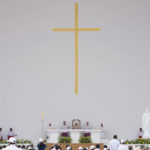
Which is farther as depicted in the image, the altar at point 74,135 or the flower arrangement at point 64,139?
the altar at point 74,135

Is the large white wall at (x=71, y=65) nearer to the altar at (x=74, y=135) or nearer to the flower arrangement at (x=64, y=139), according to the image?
the altar at (x=74, y=135)

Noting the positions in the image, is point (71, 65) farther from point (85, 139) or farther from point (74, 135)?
point (85, 139)

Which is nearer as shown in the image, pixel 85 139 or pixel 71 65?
pixel 85 139

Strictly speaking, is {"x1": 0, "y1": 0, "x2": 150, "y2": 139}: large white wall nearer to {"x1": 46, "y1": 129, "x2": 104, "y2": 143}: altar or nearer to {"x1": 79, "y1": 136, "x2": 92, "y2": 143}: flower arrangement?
{"x1": 46, "y1": 129, "x2": 104, "y2": 143}: altar

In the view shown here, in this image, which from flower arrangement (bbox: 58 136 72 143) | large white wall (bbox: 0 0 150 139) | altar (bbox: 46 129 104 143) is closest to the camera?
flower arrangement (bbox: 58 136 72 143)

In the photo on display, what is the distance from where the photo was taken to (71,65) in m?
25.4

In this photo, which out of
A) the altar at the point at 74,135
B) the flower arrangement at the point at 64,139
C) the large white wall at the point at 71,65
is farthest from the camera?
the large white wall at the point at 71,65

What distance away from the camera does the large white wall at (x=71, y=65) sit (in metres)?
25.0

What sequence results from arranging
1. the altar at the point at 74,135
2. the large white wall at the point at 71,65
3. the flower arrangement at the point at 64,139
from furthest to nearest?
1. the large white wall at the point at 71,65
2. the altar at the point at 74,135
3. the flower arrangement at the point at 64,139

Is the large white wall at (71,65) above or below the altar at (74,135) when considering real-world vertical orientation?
above

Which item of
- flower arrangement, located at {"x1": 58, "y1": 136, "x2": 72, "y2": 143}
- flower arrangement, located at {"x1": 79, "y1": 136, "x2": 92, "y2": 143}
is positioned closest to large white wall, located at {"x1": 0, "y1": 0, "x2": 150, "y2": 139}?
flower arrangement, located at {"x1": 79, "y1": 136, "x2": 92, "y2": 143}

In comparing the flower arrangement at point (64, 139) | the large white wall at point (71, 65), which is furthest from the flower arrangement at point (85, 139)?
the large white wall at point (71, 65)

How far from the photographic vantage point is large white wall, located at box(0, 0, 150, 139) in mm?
25000

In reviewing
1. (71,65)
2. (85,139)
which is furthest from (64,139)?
(71,65)
